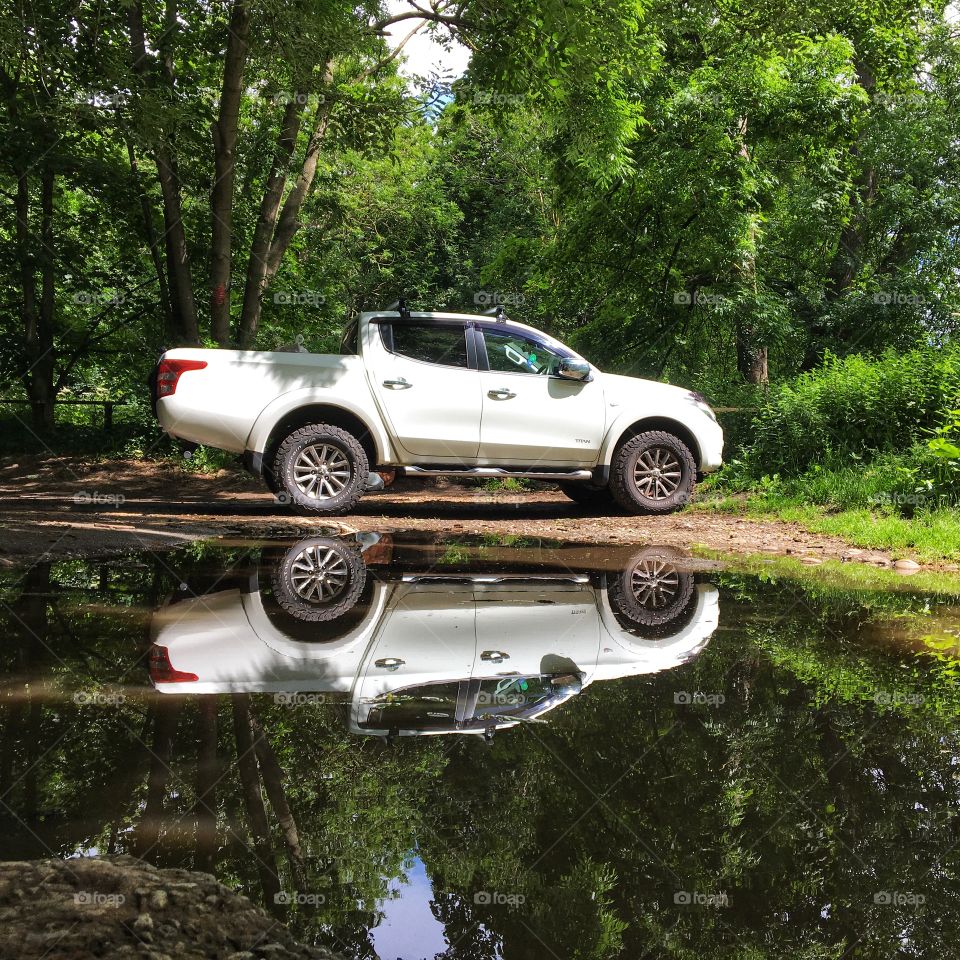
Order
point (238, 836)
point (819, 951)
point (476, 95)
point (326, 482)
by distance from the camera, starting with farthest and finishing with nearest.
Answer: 1. point (476, 95)
2. point (326, 482)
3. point (238, 836)
4. point (819, 951)

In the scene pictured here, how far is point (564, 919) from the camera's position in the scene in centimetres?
233

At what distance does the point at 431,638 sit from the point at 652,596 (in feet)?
6.21

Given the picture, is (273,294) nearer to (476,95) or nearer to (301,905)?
(476,95)

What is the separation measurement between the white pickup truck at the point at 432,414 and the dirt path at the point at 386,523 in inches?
20.5

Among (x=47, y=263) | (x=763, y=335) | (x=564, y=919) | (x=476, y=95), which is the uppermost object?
(x=476, y=95)

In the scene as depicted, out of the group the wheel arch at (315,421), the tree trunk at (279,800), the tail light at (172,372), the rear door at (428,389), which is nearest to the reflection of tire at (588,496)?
the rear door at (428,389)

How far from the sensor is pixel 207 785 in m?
2.96

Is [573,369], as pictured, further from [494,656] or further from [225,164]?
[225,164]

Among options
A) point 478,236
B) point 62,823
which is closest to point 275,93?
point 62,823

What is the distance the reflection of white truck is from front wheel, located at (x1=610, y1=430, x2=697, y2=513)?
10.8ft

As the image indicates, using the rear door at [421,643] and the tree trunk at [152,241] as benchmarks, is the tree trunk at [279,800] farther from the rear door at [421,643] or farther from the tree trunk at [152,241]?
the tree trunk at [152,241]

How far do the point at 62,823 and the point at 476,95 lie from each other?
43.1ft

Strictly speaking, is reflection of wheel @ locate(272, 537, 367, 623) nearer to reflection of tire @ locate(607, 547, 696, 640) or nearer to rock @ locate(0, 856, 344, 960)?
reflection of tire @ locate(607, 547, 696, 640)

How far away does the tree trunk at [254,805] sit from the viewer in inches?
93.3
